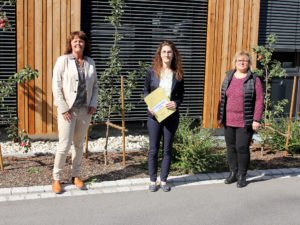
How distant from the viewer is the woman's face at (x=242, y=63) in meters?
5.52

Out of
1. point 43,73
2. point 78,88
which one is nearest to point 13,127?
point 43,73

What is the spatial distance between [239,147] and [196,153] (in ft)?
2.30

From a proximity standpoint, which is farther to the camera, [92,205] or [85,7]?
[85,7]

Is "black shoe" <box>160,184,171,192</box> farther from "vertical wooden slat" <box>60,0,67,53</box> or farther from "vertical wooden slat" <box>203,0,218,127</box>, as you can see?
"vertical wooden slat" <box>60,0,67,53</box>

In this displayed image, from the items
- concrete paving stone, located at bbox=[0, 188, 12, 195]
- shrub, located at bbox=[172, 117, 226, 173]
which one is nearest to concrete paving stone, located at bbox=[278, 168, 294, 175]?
shrub, located at bbox=[172, 117, 226, 173]

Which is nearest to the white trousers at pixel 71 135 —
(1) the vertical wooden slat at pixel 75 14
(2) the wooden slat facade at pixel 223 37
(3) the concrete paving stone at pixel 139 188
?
(3) the concrete paving stone at pixel 139 188

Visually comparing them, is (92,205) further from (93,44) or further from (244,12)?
(244,12)

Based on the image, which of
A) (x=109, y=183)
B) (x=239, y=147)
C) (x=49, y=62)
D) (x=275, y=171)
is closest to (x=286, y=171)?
(x=275, y=171)

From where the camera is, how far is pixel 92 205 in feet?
16.2

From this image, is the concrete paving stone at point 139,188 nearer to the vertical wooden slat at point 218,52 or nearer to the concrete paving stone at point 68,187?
the concrete paving stone at point 68,187

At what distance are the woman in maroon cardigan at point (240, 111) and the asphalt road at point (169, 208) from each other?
36 cm

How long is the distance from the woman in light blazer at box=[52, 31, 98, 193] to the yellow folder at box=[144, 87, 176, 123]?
686mm

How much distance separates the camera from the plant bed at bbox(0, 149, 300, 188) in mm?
5668

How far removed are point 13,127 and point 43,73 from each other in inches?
50.2
